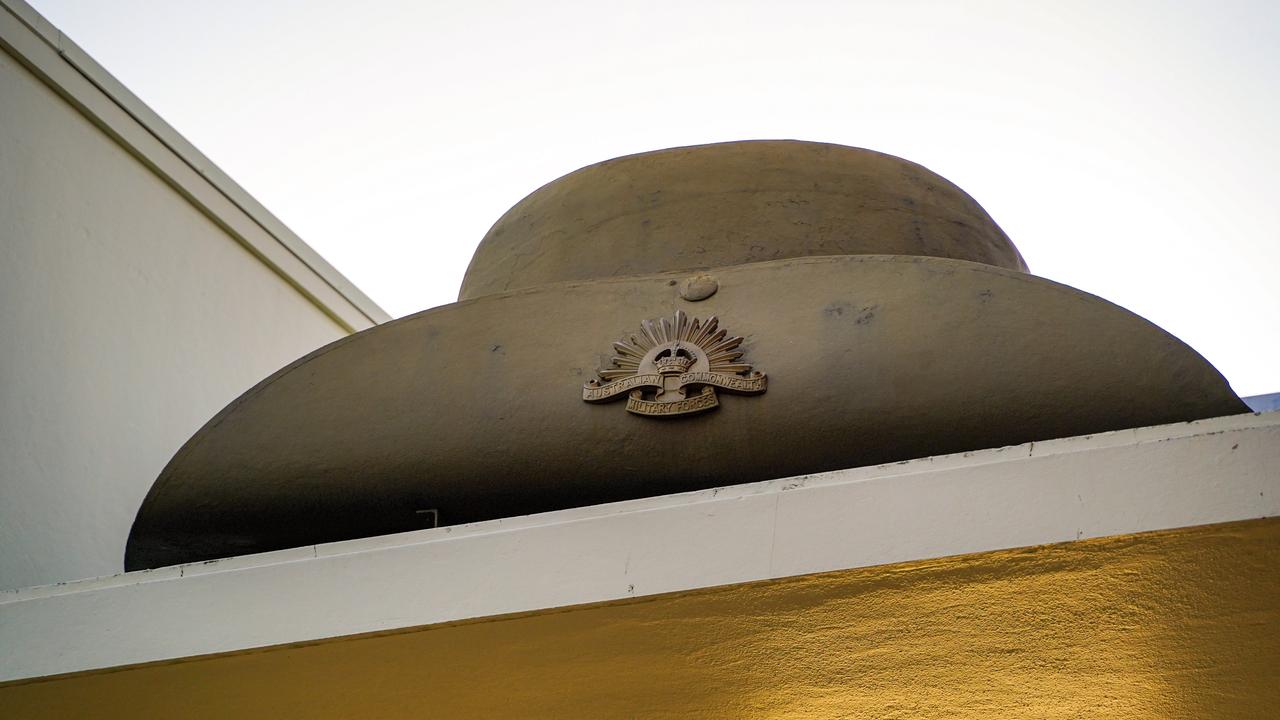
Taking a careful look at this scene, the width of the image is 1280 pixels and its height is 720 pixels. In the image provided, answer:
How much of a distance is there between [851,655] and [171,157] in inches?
131

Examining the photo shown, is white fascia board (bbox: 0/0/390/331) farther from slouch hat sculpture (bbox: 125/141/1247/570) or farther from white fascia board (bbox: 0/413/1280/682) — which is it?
white fascia board (bbox: 0/413/1280/682)

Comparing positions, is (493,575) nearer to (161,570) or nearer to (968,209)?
(161,570)

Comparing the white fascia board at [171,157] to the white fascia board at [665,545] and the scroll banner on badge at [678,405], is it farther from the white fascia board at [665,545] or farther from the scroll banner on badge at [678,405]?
the scroll banner on badge at [678,405]

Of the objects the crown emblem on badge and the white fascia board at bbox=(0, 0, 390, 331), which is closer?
the crown emblem on badge

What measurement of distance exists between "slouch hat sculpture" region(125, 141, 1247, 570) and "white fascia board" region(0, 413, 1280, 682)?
0.21m

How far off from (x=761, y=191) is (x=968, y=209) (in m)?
0.62

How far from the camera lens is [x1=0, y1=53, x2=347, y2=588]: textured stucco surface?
12.3 ft

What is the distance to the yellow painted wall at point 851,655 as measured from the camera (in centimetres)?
212

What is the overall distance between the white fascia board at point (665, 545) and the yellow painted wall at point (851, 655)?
0.04m

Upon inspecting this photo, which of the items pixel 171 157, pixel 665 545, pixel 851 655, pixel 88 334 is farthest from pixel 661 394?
pixel 171 157

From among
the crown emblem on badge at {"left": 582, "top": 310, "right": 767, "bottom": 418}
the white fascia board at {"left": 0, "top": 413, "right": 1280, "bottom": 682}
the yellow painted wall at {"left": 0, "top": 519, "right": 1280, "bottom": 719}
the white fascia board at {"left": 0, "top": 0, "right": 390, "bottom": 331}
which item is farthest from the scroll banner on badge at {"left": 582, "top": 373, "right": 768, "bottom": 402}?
the white fascia board at {"left": 0, "top": 0, "right": 390, "bottom": 331}

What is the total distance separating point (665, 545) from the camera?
227 cm

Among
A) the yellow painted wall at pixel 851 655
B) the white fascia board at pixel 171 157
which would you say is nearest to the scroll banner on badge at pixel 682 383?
the yellow painted wall at pixel 851 655

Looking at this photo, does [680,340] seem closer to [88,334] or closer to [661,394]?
[661,394]
